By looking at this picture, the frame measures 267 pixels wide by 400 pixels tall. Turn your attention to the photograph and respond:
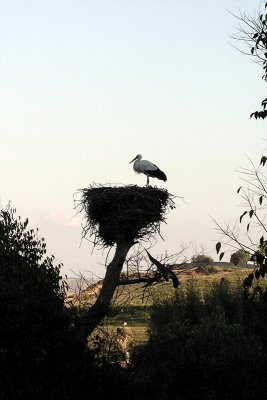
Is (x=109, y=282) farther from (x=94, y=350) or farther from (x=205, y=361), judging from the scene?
(x=205, y=361)

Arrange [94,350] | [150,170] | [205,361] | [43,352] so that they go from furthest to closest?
[205,361] → [150,170] → [94,350] → [43,352]

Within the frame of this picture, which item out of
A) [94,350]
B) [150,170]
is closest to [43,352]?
[94,350]

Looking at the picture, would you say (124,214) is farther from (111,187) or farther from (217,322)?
(217,322)

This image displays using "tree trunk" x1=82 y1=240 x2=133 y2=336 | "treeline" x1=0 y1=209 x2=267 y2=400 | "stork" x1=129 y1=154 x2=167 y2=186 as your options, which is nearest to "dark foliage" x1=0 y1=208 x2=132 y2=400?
"treeline" x1=0 y1=209 x2=267 y2=400

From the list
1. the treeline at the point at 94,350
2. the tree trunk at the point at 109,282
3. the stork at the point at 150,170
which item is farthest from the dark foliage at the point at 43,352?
the stork at the point at 150,170

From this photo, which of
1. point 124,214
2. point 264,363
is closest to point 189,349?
point 264,363

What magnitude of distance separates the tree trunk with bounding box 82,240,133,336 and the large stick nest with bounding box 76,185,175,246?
505mm

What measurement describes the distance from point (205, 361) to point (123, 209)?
25.0 ft

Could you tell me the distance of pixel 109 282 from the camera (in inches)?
874

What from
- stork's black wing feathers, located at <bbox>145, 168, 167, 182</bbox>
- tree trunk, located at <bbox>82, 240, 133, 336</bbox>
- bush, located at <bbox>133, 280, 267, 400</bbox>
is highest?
stork's black wing feathers, located at <bbox>145, 168, 167, 182</bbox>

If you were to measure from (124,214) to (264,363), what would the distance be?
26.7ft

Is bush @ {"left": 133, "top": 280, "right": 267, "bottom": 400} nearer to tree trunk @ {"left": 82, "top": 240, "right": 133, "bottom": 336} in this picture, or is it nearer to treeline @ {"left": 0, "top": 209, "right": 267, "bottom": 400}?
treeline @ {"left": 0, "top": 209, "right": 267, "bottom": 400}

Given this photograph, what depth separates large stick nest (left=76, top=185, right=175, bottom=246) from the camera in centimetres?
2045

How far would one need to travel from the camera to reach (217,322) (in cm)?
2844
